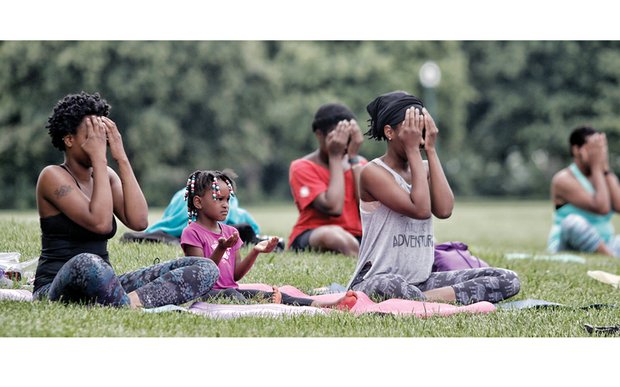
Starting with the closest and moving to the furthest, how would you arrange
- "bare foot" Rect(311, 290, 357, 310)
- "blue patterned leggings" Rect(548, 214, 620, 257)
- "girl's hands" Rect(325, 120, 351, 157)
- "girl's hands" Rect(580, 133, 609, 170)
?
"bare foot" Rect(311, 290, 357, 310) < "girl's hands" Rect(325, 120, 351, 157) < "girl's hands" Rect(580, 133, 609, 170) < "blue patterned leggings" Rect(548, 214, 620, 257)

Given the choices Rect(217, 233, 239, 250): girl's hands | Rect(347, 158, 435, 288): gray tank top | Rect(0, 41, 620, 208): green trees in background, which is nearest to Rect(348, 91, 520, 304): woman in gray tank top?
Rect(347, 158, 435, 288): gray tank top

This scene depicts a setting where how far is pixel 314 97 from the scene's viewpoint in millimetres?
37562

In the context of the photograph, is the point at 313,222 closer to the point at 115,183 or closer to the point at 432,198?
the point at 432,198

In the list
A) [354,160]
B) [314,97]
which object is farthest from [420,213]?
[314,97]

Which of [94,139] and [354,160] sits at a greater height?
[94,139]

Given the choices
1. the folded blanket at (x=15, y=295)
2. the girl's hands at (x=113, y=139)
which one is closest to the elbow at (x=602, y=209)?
the girl's hands at (x=113, y=139)

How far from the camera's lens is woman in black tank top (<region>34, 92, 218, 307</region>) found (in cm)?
500

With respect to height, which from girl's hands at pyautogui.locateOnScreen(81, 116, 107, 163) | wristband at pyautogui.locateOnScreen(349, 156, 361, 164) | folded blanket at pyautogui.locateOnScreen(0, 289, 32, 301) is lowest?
folded blanket at pyautogui.locateOnScreen(0, 289, 32, 301)

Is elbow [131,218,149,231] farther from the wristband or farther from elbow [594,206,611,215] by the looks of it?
elbow [594,206,611,215]

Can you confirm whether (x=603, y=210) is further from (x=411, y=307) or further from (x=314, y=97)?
(x=314, y=97)

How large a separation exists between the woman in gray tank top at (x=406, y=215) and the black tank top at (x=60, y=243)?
1781 mm

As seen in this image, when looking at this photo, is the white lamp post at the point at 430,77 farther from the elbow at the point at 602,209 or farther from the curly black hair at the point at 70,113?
the curly black hair at the point at 70,113

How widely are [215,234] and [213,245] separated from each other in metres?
0.09

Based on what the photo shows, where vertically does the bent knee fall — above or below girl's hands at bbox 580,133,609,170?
below
